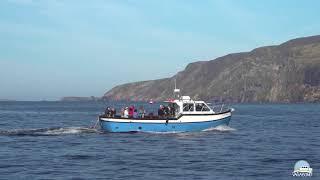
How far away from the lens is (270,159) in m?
40.1

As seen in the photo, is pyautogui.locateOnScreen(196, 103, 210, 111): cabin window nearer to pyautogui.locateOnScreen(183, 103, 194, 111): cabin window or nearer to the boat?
the boat

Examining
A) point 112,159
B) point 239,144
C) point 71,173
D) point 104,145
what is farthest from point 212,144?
point 71,173

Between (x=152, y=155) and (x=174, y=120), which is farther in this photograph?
(x=174, y=120)

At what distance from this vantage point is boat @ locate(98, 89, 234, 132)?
195 feet

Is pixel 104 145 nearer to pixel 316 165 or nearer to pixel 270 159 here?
pixel 270 159

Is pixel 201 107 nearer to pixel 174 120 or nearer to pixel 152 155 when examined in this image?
pixel 174 120
